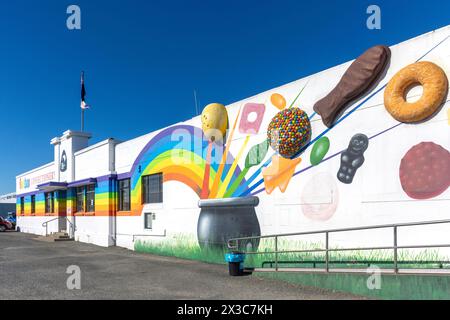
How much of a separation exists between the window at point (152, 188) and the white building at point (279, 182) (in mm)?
46

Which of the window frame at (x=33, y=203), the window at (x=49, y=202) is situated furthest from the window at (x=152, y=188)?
the window frame at (x=33, y=203)

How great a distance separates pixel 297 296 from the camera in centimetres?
841

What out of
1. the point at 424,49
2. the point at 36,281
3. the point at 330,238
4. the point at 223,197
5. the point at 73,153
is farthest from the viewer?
the point at 73,153

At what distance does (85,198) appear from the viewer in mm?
23250

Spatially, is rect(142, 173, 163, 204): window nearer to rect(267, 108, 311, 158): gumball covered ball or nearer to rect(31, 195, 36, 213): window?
rect(267, 108, 311, 158): gumball covered ball

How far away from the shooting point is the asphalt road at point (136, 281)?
29.0ft

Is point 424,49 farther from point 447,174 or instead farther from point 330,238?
point 330,238

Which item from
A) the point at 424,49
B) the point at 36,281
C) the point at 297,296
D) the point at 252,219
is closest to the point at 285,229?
the point at 252,219

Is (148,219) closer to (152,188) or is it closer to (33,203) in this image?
(152,188)

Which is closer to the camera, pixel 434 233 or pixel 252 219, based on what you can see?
pixel 434 233

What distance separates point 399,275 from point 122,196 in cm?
1506

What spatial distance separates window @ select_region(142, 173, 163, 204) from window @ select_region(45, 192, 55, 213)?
43.2ft

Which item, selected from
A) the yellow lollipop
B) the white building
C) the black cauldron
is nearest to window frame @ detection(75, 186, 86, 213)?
the white building

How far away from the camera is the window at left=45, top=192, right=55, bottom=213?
27.9m
